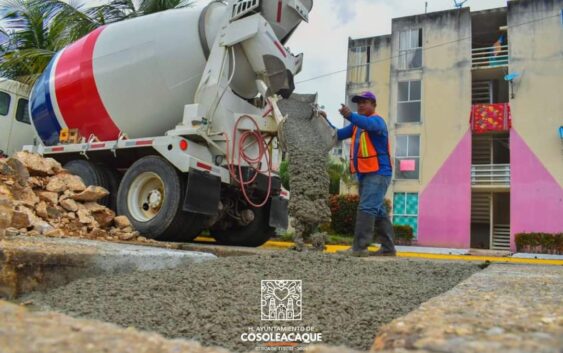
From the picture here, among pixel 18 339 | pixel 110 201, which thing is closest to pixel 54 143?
pixel 110 201

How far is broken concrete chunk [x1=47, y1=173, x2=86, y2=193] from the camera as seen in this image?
18.7ft

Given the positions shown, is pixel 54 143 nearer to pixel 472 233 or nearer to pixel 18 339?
pixel 18 339

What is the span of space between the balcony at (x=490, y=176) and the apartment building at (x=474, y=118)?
0.12 ft

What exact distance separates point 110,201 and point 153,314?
4717 mm

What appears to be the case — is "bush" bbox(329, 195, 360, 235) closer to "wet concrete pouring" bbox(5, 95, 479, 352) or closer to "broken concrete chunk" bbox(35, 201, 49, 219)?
"broken concrete chunk" bbox(35, 201, 49, 219)

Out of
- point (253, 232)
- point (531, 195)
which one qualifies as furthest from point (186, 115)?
point (531, 195)

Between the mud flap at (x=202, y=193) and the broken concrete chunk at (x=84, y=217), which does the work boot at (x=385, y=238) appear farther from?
the broken concrete chunk at (x=84, y=217)

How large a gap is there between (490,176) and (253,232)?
13.2 meters

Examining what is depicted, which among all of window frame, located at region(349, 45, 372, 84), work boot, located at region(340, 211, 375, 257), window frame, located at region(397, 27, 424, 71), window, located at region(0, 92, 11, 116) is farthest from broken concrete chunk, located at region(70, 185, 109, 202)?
window frame, located at region(397, 27, 424, 71)

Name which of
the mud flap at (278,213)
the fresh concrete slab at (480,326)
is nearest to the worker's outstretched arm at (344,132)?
the mud flap at (278,213)

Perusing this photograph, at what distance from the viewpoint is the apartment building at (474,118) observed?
1634 cm

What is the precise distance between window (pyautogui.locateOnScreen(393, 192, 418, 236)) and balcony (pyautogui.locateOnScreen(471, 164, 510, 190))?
2241 mm

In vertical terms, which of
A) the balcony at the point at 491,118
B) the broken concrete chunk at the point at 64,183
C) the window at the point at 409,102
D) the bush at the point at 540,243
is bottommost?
the bush at the point at 540,243

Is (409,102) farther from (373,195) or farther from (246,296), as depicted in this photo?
(246,296)
